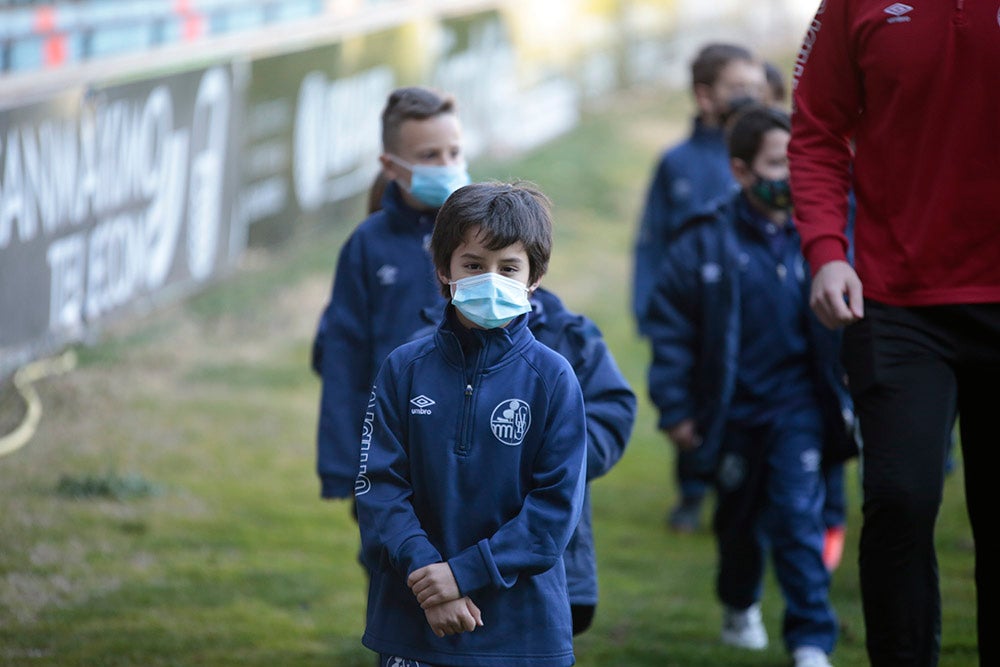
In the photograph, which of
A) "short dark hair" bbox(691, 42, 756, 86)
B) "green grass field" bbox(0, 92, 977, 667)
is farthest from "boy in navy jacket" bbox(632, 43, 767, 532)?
"green grass field" bbox(0, 92, 977, 667)

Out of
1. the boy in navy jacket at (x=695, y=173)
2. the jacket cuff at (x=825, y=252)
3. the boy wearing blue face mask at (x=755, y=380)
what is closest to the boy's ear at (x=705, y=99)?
the boy in navy jacket at (x=695, y=173)

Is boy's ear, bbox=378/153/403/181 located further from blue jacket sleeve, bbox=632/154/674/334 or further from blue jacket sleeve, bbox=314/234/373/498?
blue jacket sleeve, bbox=632/154/674/334

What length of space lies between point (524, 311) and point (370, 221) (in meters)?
1.24

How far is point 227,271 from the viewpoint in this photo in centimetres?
954

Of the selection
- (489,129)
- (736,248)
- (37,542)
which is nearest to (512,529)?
(736,248)

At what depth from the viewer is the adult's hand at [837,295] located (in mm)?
3476

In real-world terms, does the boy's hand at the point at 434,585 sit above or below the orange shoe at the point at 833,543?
above

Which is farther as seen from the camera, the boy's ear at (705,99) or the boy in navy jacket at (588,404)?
the boy's ear at (705,99)

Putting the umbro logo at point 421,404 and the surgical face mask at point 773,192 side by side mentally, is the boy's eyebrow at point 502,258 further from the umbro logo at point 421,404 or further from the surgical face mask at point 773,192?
the surgical face mask at point 773,192

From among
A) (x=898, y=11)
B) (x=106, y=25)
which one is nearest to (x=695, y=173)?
(x=898, y=11)

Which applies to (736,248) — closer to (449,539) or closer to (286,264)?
(449,539)

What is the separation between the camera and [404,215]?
14.0ft

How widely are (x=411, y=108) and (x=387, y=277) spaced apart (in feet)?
1.64

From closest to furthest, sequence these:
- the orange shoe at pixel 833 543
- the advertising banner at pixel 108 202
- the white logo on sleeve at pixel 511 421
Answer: the white logo on sleeve at pixel 511 421 → the orange shoe at pixel 833 543 → the advertising banner at pixel 108 202
